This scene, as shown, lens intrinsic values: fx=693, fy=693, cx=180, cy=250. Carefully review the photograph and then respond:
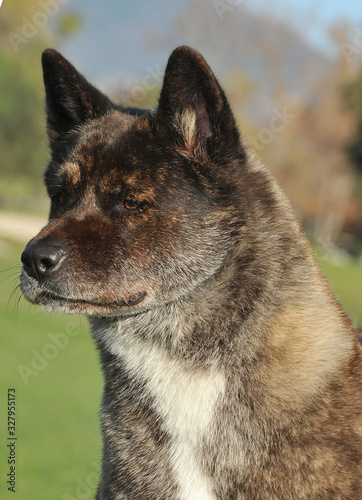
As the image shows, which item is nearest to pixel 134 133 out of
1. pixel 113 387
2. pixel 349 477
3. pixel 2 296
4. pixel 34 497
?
pixel 113 387

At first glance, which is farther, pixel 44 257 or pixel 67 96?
pixel 67 96

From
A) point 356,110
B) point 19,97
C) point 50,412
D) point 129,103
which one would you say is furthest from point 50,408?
point 19,97

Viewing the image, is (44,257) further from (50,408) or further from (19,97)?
(19,97)

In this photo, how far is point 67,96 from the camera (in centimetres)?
387

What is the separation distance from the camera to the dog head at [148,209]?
3223mm

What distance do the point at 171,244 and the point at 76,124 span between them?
41.7 inches

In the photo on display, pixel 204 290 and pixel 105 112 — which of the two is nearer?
pixel 204 290

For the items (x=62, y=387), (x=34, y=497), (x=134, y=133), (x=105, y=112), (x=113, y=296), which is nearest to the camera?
(x=113, y=296)

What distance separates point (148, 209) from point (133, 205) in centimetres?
8

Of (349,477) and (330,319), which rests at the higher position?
(330,319)

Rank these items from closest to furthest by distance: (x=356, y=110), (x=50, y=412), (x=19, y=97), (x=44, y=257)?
(x=44, y=257), (x=50, y=412), (x=356, y=110), (x=19, y=97)

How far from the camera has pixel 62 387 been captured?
11.8 meters

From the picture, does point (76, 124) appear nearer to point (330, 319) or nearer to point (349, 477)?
point (330, 319)

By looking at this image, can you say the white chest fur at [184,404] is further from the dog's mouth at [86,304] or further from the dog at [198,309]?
the dog's mouth at [86,304]
